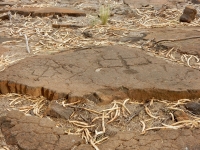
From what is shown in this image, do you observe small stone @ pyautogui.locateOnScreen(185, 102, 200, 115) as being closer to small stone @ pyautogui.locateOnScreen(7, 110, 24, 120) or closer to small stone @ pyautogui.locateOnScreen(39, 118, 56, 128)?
small stone @ pyautogui.locateOnScreen(39, 118, 56, 128)

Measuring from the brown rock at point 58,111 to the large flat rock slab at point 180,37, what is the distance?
1.79 m

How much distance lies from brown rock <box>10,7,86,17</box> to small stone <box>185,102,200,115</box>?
134 inches

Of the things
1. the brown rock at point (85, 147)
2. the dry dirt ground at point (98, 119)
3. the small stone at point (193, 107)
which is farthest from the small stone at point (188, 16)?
the brown rock at point (85, 147)

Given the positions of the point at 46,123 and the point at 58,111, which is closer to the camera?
the point at 46,123

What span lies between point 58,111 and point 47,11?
11.4ft

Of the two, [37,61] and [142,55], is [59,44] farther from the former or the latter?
[142,55]

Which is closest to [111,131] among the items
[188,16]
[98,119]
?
[98,119]

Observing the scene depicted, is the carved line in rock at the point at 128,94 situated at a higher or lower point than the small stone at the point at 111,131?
higher

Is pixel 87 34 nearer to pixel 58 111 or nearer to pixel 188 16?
pixel 188 16

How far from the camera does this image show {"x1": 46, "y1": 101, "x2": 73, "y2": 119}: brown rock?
2.58 meters

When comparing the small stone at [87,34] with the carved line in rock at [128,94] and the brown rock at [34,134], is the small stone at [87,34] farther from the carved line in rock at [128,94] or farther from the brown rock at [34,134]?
the brown rock at [34,134]

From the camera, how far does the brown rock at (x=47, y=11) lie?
5.70 meters

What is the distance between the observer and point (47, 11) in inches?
227

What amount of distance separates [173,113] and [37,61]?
1483mm
